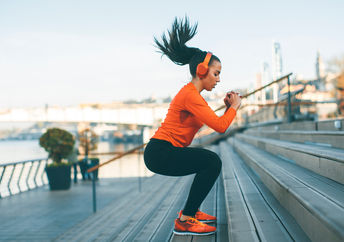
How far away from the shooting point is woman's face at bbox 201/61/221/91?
85.1 inches

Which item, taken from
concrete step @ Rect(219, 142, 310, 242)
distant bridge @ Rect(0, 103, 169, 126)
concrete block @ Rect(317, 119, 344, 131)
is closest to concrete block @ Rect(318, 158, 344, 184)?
concrete step @ Rect(219, 142, 310, 242)

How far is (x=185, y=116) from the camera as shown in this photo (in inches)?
84.5

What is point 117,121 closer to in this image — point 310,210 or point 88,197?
point 88,197

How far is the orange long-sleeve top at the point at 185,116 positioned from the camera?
201cm

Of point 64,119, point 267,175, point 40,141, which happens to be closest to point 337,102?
point 267,175

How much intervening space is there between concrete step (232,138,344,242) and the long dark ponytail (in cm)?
104

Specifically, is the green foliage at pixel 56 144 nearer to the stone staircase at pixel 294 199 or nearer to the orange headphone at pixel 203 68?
the stone staircase at pixel 294 199

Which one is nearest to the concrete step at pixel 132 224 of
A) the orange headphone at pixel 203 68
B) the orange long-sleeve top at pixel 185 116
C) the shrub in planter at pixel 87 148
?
the orange long-sleeve top at pixel 185 116

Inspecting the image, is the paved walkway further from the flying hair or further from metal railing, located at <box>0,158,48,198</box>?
the flying hair

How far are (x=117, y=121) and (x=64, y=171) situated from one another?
23824mm

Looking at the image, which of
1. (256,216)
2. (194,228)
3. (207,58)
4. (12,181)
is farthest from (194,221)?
(12,181)

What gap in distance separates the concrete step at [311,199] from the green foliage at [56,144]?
20.5 feet

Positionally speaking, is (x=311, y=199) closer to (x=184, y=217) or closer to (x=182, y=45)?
(x=184, y=217)

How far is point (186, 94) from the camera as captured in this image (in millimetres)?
2066
